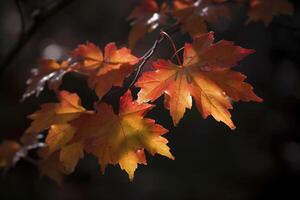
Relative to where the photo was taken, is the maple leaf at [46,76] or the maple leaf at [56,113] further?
the maple leaf at [46,76]

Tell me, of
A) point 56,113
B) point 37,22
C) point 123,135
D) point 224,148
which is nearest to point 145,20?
point 37,22

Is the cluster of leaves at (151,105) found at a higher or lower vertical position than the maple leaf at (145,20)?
higher

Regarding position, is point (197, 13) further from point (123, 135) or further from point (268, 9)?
point (123, 135)

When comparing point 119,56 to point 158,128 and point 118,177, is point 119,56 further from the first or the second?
point 118,177

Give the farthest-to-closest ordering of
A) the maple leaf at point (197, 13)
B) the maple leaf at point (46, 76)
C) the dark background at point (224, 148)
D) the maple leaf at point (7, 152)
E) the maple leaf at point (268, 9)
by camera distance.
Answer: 1. the dark background at point (224, 148)
2. the maple leaf at point (7, 152)
3. the maple leaf at point (268, 9)
4. the maple leaf at point (197, 13)
5. the maple leaf at point (46, 76)

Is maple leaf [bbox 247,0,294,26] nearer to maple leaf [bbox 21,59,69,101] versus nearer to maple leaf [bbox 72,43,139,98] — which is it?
maple leaf [bbox 72,43,139,98]

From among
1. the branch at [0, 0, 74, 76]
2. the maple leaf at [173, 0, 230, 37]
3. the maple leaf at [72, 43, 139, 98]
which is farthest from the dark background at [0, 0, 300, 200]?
the maple leaf at [72, 43, 139, 98]

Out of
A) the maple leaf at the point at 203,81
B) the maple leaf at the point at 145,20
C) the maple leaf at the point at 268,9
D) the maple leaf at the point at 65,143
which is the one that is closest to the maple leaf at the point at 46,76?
the maple leaf at the point at 65,143

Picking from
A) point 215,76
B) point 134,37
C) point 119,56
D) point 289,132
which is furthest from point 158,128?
point 289,132

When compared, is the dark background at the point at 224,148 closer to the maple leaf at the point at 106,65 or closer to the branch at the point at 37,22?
the branch at the point at 37,22
